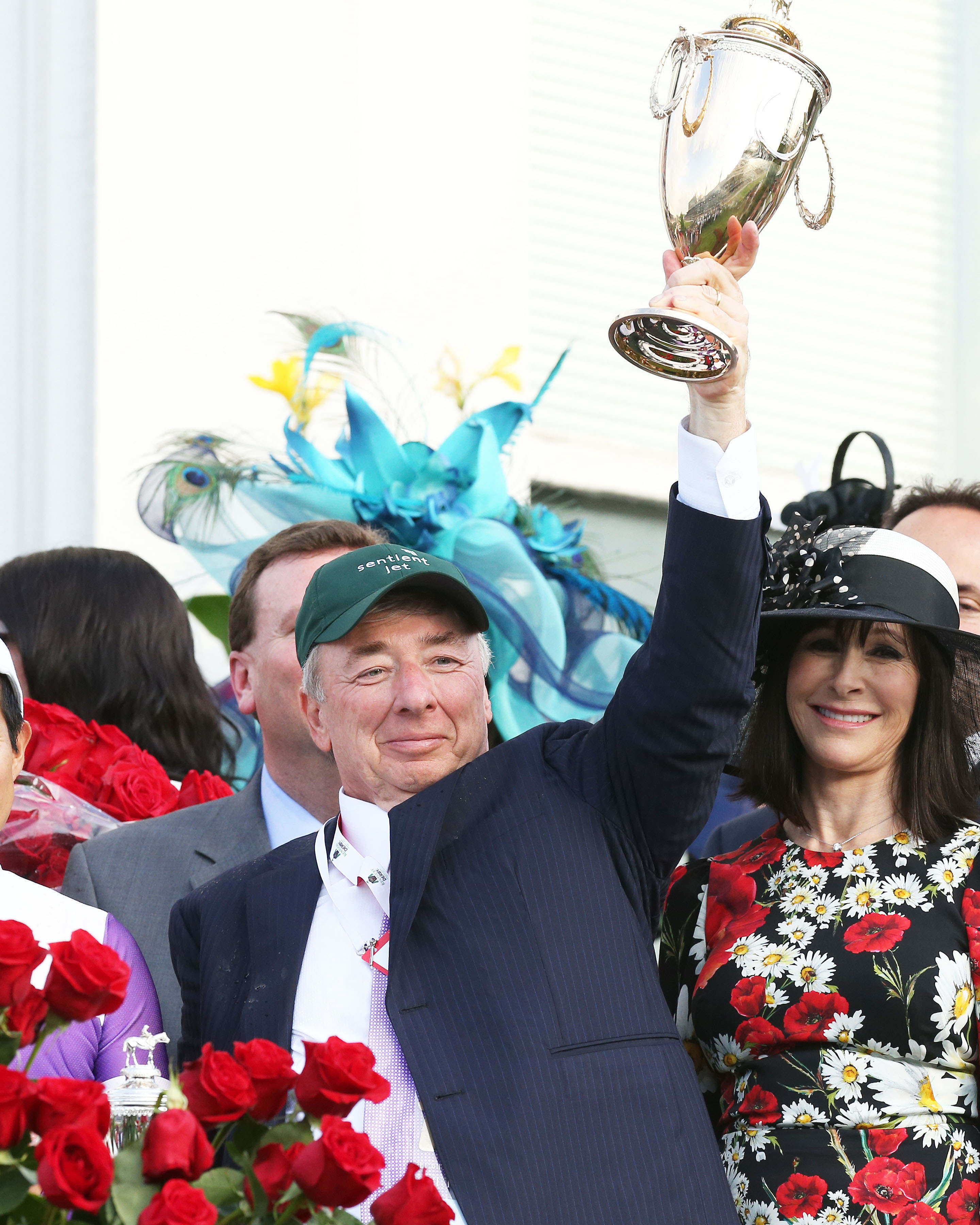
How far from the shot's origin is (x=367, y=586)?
2.08m

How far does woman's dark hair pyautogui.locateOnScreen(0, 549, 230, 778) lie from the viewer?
3.12m

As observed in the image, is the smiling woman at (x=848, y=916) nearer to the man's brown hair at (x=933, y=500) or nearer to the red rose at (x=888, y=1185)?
the red rose at (x=888, y=1185)

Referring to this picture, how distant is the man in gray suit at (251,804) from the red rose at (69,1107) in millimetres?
1173

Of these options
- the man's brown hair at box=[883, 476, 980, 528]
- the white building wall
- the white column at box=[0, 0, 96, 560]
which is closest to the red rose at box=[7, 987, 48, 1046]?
→ the man's brown hair at box=[883, 476, 980, 528]

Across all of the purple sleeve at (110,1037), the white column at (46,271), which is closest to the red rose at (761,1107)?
the purple sleeve at (110,1037)

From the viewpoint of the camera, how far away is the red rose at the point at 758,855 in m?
2.27

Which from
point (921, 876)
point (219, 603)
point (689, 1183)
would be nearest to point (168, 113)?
point (219, 603)

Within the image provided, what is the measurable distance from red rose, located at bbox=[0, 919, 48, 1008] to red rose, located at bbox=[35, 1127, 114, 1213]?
15 cm

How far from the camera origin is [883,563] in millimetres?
2305

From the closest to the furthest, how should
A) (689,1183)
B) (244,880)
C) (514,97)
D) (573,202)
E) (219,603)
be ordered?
(689,1183) → (244,880) → (219,603) → (514,97) → (573,202)

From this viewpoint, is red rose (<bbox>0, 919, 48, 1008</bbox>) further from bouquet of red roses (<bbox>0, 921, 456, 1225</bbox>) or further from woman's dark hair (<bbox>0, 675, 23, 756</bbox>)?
woman's dark hair (<bbox>0, 675, 23, 756</bbox>)

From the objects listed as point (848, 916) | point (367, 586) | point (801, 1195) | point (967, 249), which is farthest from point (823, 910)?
point (967, 249)

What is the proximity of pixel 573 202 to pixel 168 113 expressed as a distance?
66.1 inches

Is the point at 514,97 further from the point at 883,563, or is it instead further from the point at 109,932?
the point at 109,932
